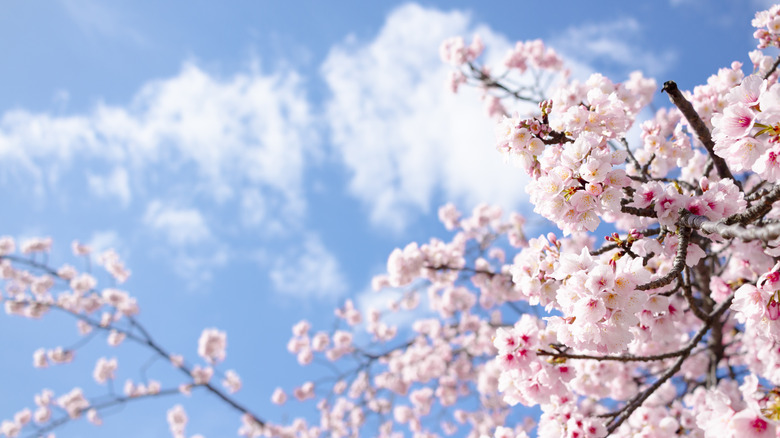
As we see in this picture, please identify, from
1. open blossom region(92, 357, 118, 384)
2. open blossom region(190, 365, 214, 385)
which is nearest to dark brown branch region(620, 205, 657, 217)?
open blossom region(190, 365, 214, 385)

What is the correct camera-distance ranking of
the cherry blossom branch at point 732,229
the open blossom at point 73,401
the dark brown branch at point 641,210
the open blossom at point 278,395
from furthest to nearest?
the open blossom at point 278,395 → the open blossom at point 73,401 → the dark brown branch at point 641,210 → the cherry blossom branch at point 732,229

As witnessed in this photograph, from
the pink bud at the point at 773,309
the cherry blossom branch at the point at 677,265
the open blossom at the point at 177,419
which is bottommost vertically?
the pink bud at the point at 773,309

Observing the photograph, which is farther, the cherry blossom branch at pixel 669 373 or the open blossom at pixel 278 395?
the open blossom at pixel 278 395

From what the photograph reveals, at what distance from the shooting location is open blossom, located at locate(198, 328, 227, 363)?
9.89m

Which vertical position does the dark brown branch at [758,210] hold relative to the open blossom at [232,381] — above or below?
below

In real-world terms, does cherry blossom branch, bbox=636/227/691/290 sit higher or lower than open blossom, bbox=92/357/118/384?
lower

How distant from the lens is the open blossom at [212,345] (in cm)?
989

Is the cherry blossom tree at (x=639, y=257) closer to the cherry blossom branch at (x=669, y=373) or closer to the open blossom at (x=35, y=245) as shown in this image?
the cherry blossom branch at (x=669, y=373)

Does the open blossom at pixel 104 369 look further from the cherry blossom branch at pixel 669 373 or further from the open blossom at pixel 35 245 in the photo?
the cherry blossom branch at pixel 669 373

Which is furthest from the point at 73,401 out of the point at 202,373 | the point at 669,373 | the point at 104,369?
the point at 669,373

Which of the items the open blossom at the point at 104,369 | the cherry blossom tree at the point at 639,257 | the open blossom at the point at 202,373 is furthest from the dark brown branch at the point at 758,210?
the open blossom at the point at 104,369

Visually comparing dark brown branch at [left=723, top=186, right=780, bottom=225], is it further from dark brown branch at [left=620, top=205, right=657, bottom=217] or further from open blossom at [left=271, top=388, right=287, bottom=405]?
open blossom at [left=271, top=388, right=287, bottom=405]

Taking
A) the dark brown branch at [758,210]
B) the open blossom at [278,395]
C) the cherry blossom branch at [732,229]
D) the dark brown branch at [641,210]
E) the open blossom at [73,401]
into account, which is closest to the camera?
the cherry blossom branch at [732,229]

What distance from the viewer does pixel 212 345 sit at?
9.98 m
